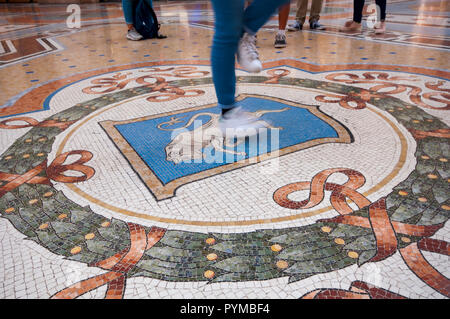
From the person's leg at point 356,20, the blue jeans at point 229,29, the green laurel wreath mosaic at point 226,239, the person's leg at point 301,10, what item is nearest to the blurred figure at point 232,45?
the blue jeans at point 229,29

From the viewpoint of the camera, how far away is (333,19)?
6078 mm

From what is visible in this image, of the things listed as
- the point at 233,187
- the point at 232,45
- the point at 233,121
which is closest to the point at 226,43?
the point at 232,45

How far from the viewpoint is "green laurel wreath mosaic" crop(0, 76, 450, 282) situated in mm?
930

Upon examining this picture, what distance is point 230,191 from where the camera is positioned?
128 centimetres

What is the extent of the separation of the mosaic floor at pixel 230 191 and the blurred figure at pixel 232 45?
0.22 meters

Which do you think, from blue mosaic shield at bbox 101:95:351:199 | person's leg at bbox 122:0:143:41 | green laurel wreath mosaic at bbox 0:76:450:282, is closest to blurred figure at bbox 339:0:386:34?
person's leg at bbox 122:0:143:41

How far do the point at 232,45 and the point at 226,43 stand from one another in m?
0.02

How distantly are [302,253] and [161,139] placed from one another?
98 centimetres

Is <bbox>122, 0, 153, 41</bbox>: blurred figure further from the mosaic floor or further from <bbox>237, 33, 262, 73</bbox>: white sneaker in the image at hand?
<bbox>237, 33, 262, 73</bbox>: white sneaker

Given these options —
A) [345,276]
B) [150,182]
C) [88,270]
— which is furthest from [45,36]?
[345,276]

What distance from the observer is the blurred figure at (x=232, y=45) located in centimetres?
111

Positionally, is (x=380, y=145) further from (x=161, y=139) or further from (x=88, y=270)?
(x=88, y=270)

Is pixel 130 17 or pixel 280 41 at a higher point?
pixel 130 17

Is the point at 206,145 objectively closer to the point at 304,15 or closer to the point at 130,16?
the point at 130,16
